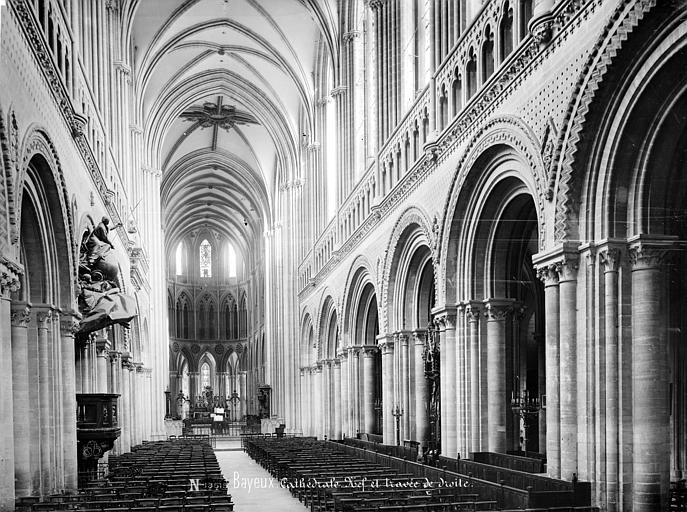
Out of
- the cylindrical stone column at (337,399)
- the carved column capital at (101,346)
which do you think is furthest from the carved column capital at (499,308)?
the cylindrical stone column at (337,399)

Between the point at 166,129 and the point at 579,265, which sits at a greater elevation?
the point at 166,129

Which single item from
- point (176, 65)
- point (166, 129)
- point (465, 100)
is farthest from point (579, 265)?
point (166, 129)

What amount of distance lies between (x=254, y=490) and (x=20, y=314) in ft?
30.5

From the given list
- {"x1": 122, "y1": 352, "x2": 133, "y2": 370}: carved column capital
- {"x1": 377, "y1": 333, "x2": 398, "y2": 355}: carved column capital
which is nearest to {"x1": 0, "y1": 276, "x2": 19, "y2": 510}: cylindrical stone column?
{"x1": 377, "y1": 333, "x2": 398, "y2": 355}: carved column capital

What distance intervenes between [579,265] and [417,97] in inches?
376

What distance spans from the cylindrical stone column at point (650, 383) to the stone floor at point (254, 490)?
7.14 meters

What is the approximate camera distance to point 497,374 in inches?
656

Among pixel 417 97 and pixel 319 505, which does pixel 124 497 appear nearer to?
pixel 319 505

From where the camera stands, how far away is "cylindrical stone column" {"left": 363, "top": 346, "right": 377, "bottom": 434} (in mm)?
27641

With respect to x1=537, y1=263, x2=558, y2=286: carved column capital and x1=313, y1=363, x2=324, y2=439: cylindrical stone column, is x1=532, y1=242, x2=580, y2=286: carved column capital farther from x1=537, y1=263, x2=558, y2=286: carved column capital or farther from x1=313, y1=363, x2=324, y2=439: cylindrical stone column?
x1=313, y1=363, x2=324, y2=439: cylindrical stone column

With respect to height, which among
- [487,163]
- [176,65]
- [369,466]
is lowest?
[369,466]

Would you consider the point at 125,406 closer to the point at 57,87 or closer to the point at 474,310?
the point at 474,310

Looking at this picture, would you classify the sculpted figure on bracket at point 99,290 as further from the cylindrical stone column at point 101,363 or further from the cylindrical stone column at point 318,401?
the cylindrical stone column at point 318,401

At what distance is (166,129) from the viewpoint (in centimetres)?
4350
